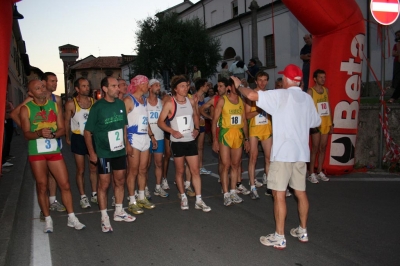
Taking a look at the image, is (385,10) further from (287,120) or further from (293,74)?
(287,120)

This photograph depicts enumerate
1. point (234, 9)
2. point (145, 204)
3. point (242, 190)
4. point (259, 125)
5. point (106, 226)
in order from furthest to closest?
point (234, 9) < point (242, 190) < point (259, 125) < point (145, 204) < point (106, 226)

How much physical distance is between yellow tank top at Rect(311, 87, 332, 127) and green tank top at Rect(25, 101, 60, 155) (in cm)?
485

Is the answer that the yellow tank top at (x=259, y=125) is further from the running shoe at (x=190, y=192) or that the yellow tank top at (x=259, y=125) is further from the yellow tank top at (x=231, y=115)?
the running shoe at (x=190, y=192)

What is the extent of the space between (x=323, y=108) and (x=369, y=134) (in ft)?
6.73

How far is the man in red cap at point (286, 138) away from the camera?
442 centimetres

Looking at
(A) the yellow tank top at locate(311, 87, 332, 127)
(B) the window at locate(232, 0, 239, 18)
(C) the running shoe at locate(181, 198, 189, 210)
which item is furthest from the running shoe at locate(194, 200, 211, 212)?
(B) the window at locate(232, 0, 239, 18)

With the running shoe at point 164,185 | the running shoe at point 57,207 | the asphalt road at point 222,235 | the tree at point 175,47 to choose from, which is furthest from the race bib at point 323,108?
the tree at point 175,47

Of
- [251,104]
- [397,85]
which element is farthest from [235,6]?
[251,104]

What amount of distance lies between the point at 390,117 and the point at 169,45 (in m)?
26.0

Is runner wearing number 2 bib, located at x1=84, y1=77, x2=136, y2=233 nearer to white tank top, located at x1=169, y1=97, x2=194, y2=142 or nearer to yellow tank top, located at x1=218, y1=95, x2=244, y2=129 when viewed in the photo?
white tank top, located at x1=169, y1=97, x2=194, y2=142

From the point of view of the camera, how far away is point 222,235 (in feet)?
16.2

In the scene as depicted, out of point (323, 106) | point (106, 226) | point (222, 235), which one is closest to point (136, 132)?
Result: point (106, 226)

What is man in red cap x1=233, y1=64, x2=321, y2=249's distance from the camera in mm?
4418

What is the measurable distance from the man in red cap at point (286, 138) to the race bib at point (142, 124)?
6.27 ft
